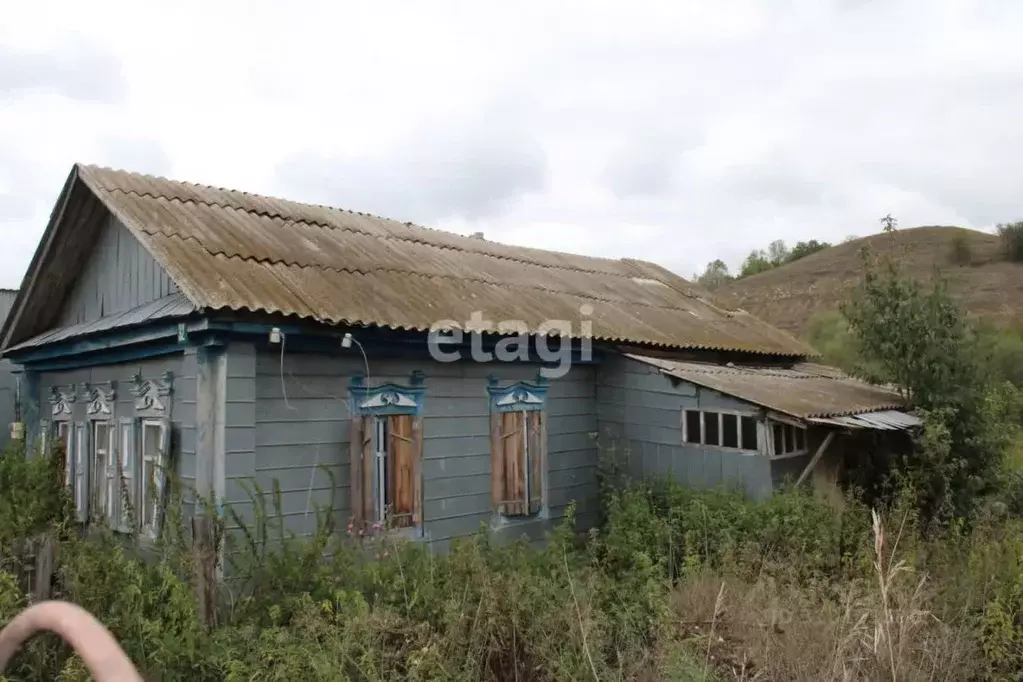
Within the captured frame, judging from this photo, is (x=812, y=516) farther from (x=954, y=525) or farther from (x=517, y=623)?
(x=517, y=623)

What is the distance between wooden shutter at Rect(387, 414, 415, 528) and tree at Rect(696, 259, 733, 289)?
58588 mm

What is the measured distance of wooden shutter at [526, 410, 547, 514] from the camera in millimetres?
8156

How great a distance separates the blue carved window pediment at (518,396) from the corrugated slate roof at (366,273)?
29.3 inches

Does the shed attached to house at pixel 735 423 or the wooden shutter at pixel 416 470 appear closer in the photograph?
the wooden shutter at pixel 416 470

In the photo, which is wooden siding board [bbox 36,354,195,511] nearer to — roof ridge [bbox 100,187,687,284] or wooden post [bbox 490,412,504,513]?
roof ridge [bbox 100,187,687,284]

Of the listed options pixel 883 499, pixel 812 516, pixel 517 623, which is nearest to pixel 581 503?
pixel 812 516

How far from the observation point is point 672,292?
1351 cm

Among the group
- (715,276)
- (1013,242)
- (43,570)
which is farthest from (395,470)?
(715,276)

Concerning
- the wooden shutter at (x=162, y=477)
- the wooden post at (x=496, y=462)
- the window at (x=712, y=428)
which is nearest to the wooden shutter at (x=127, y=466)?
the wooden shutter at (x=162, y=477)

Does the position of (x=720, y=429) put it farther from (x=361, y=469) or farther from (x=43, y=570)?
(x=43, y=570)

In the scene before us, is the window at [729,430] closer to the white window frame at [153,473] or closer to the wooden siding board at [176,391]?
the wooden siding board at [176,391]

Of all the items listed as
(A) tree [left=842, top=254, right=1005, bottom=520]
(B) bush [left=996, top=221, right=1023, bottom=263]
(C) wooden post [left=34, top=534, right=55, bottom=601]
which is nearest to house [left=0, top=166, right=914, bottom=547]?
(A) tree [left=842, top=254, right=1005, bottom=520]

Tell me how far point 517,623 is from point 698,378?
419 cm

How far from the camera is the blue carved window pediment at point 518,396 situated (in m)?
7.96
